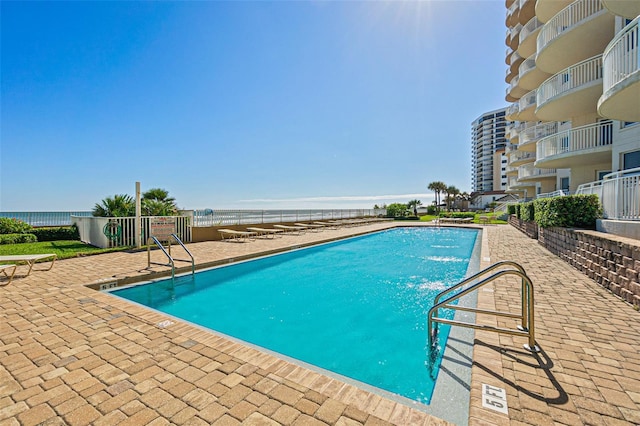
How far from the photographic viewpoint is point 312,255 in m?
11.0

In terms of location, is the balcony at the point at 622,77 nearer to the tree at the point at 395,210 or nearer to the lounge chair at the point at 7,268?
the lounge chair at the point at 7,268

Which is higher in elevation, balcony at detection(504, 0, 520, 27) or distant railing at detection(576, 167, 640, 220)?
balcony at detection(504, 0, 520, 27)

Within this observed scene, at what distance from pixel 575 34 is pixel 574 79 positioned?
1964 millimetres

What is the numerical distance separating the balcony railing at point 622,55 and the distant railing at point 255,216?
14435mm

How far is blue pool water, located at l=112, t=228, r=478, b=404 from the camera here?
3719 mm

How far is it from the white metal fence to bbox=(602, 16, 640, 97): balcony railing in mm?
13256

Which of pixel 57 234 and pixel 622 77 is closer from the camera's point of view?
pixel 622 77

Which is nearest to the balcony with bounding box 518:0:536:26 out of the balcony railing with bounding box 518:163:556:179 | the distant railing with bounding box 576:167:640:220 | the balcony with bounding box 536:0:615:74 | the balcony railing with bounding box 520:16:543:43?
the balcony railing with bounding box 520:16:543:43

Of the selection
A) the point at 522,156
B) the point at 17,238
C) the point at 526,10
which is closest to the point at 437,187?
the point at 522,156

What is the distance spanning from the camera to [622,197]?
19.4 ft

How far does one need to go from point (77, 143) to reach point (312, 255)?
71.3 feet

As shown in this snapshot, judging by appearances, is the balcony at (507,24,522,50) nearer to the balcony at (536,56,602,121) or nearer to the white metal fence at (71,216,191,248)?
the balcony at (536,56,602,121)

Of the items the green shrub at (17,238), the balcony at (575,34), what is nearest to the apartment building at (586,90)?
the balcony at (575,34)

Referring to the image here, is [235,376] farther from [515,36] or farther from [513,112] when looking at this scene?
[515,36]
